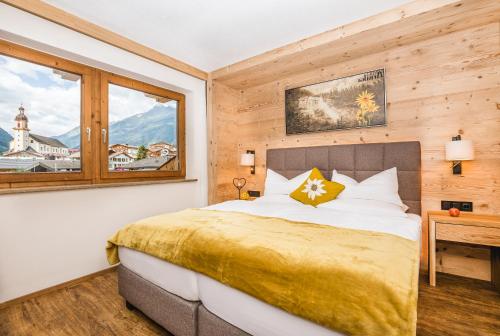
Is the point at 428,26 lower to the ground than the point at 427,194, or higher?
higher

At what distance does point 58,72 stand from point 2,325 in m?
2.21

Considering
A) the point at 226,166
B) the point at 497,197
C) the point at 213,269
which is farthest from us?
the point at 226,166

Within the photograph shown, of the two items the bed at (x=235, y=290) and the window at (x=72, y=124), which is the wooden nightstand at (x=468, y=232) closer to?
the bed at (x=235, y=290)

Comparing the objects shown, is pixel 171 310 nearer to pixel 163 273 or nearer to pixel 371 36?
pixel 163 273

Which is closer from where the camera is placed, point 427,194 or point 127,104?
point 427,194

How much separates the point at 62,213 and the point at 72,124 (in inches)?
35.8

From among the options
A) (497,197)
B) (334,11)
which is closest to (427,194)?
(497,197)

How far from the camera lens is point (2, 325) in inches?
69.2

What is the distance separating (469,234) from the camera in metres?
2.06

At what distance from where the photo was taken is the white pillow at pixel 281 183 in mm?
2994

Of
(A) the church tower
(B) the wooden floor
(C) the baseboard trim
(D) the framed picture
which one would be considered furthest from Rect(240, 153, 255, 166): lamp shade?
(A) the church tower

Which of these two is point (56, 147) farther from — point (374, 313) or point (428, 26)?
point (428, 26)

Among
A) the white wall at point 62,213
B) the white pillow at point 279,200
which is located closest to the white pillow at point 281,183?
the white pillow at point 279,200

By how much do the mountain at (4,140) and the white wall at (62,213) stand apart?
46 cm
